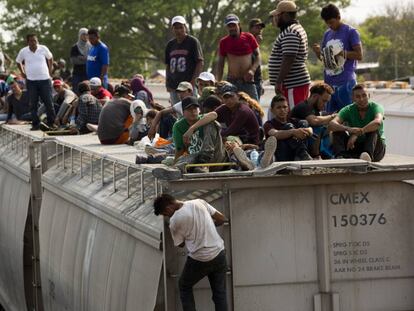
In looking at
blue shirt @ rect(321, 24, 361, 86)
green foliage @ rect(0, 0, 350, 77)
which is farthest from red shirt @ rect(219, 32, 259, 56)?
green foliage @ rect(0, 0, 350, 77)

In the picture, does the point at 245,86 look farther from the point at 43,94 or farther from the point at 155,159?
the point at 43,94

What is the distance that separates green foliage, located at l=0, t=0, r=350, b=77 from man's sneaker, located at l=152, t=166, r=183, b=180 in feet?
185

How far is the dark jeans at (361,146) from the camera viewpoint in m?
11.5

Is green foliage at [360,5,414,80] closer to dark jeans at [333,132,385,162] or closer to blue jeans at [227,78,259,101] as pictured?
blue jeans at [227,78,259,101]

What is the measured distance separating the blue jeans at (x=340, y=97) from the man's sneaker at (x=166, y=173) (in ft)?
15.4

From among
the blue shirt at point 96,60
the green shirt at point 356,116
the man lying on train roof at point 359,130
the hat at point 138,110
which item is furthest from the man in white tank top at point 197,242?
the blue shirt at point 96,60

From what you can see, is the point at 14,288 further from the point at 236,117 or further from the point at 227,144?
the point at 227,144

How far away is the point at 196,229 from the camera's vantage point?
9.49m

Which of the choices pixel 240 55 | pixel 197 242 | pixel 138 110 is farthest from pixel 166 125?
pixel 197 242

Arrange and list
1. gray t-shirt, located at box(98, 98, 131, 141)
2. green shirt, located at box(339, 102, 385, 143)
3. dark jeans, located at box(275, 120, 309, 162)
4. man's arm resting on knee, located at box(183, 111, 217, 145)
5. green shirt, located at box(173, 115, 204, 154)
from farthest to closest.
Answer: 1. gray t-shirt, located at box(98, 98, 131, 141)
2. green shirt, located at box(339, 102, 385, 143)
3. green shirt, located at box(173, 115, 204, 154)
4. man's arm resting on knee, located at box(183, 111, 217, 145)
5. dark jeans, located at box(275, 120, 309, 162)

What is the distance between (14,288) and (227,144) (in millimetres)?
6926

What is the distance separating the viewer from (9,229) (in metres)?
17.8

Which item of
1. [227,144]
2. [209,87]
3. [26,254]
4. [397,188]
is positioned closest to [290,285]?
[397,188]

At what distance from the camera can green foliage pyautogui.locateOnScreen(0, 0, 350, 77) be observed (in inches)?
2694
